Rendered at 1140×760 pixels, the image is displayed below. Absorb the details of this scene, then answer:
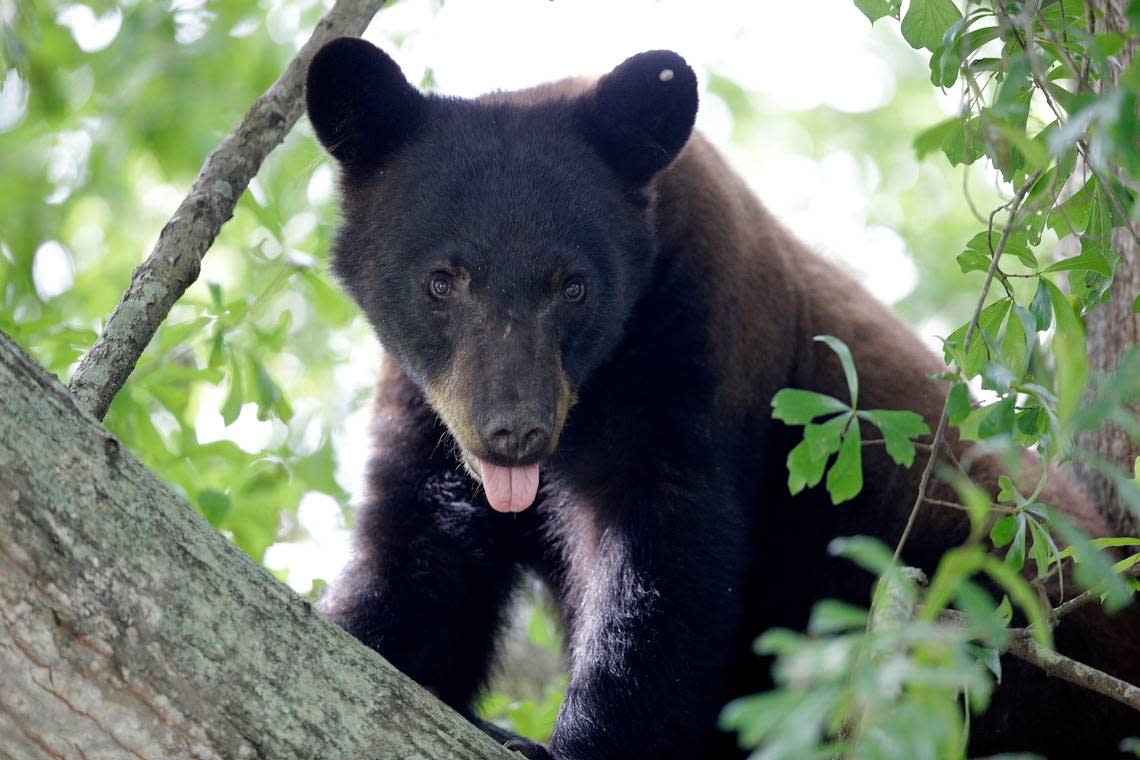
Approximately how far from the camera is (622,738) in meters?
4.59

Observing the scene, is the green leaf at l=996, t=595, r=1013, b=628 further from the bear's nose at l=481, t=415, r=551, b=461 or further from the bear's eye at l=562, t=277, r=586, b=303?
the bear's eye at l=562, t=277, r=586, b=303

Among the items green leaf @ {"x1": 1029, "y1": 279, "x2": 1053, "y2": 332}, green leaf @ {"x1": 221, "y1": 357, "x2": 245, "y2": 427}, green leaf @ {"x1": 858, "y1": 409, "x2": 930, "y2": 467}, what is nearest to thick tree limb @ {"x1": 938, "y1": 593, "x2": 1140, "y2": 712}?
green leaf @ {"x1": 858, "y1": 409, "x2": 930, "y2": 467}

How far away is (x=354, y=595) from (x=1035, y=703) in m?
2.94

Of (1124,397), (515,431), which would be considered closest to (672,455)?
(515,431)

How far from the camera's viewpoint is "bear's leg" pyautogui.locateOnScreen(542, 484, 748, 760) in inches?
182

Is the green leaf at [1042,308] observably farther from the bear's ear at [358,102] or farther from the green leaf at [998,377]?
the bear's ear at [358,102]

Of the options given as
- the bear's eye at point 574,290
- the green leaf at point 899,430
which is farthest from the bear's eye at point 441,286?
the green leaf at point 899,430

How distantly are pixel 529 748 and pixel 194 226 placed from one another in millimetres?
2240

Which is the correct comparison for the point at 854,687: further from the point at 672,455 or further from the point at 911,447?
the point at 672,455

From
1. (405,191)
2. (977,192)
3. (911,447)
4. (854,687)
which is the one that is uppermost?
(977,192)

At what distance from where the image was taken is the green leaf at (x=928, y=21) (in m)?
3.58

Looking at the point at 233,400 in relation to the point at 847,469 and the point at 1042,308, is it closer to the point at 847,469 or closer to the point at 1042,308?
the point at 847,469

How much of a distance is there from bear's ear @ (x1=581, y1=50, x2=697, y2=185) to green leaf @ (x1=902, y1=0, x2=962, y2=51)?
Answer: 161cm

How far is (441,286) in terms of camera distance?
4.90 metres
